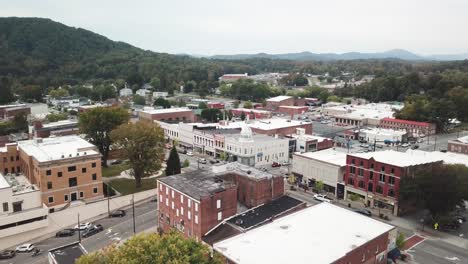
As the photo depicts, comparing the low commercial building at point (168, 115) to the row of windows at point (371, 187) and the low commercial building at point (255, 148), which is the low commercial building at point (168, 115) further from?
the row of windows at point (371, 187)

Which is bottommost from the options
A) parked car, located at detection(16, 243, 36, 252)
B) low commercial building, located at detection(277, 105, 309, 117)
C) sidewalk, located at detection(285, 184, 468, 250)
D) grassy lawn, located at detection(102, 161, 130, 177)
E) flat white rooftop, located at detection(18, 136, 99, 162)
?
parked car, located at detection(16, 243, 36, 252)

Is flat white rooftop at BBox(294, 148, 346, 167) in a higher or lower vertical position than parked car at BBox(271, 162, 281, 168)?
higher

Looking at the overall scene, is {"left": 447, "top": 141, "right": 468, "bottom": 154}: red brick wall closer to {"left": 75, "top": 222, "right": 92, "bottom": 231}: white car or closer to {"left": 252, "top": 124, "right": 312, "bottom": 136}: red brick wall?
{"left": 252, "top": 124, "right": 312, "bottom": 136}: red brick wall

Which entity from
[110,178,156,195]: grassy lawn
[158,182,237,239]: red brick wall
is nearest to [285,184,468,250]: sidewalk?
[158,182,237,239]: red brick wall

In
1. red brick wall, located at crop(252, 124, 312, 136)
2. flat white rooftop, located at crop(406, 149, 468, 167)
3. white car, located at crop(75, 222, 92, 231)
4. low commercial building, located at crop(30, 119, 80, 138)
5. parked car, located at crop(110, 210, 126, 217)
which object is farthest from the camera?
red brick wall, located at crop(252, 124, 312, 136)

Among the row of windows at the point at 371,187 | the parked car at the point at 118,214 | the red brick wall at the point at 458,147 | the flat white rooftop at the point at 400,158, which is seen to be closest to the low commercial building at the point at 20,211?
the parked car at the point at 118,214

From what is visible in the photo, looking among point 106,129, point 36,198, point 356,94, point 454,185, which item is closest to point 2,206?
point 36,198

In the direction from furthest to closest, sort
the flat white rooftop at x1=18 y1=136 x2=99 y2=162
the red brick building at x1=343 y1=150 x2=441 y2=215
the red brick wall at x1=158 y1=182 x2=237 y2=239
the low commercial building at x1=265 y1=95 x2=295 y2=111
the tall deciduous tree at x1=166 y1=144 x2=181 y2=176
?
the low commercial building at x1=265 y1=95 x2=295 y2=111 → the tall deciduous tree at x1=166 y1=144 x2=181 y2=176 → the flat white rooftop at x1=18 y1=136 x2=99 y2=162 → the red brick building at x1=343 y1=150 x2=441 y2=215 → the red brick wall at x1=158 y1=182 x2=237 y2=239
